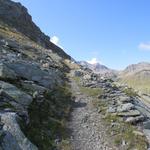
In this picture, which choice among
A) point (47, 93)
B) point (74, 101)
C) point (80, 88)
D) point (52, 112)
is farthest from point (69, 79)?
point (52, 112)

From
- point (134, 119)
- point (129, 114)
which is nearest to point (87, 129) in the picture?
point (134, 119)

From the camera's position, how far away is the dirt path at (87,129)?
790 inches

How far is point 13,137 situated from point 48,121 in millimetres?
6399

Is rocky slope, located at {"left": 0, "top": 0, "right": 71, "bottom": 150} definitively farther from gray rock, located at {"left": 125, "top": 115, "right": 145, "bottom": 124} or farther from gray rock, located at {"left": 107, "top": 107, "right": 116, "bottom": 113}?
gray rock, located at {"left": 125, "top": 115, "right": 145, "bottom": 124}

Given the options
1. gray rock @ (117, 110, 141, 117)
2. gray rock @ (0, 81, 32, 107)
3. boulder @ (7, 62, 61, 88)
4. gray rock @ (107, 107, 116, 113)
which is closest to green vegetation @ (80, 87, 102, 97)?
boulder @ (7, 62, 61, 88)

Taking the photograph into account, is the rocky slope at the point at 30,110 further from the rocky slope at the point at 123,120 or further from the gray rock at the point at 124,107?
the gray rock at the point at 124,107

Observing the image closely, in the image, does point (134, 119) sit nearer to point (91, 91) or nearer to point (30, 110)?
point (30, 110)

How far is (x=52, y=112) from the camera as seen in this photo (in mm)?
23641

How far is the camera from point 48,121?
857 inches

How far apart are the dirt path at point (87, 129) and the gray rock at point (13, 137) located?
4490mm

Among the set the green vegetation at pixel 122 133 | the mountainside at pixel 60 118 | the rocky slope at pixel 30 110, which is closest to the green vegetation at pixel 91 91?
the mountainside at pixel 60 118

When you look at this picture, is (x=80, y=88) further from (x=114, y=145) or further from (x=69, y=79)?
(x=114, y=145)

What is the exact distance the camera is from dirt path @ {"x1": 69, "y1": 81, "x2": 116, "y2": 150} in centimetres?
2006

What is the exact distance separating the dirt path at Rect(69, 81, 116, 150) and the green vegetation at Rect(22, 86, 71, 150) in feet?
2.13
